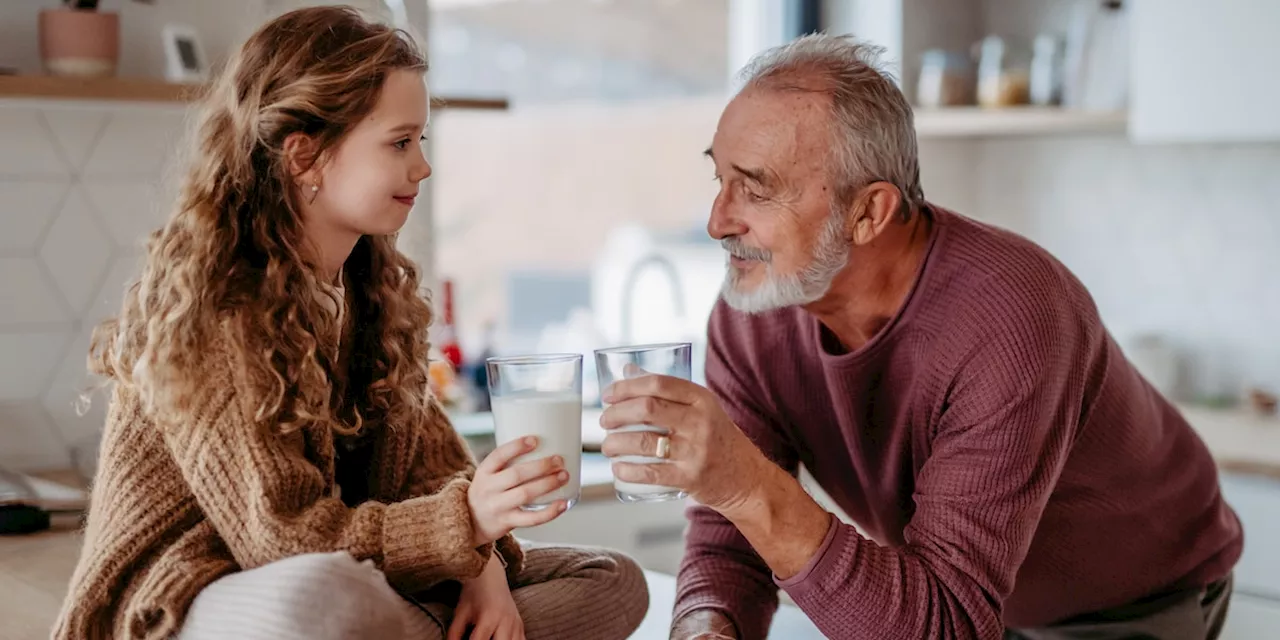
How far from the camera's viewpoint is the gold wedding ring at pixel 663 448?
144 centimetres

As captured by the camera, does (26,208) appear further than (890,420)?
Yes

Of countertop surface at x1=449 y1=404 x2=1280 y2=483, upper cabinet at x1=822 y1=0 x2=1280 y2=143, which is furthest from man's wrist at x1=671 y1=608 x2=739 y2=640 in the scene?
upper cabinet at x1=822 y1=0 x2=1280 y2=143

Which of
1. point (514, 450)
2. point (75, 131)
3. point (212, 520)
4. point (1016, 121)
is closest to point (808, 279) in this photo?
point (514, 450)

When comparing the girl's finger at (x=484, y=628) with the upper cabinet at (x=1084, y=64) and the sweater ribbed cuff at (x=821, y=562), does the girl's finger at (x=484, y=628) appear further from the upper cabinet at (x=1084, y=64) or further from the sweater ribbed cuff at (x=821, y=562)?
the upper cabinet at (x=1084, y=64)

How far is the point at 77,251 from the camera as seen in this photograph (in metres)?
2.50

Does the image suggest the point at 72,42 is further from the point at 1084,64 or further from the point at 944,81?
the point at 1084,64

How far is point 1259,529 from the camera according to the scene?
2.84 metres

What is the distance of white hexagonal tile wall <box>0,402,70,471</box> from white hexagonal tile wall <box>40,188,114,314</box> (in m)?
0.20

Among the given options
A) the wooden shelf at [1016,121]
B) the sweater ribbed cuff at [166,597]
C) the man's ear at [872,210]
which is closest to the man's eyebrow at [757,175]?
the man's ear at [872,210]

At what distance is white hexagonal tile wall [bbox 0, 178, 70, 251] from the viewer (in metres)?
2.41

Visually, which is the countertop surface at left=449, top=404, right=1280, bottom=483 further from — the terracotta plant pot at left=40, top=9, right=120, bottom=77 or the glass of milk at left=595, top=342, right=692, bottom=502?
the glass of milk at left=595, top=342, right=692, bottom=502

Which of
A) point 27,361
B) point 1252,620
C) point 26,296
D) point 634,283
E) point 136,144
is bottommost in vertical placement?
point 1252,620

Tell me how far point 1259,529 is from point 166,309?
2.22 meters

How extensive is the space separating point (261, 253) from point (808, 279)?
0.64 metres
